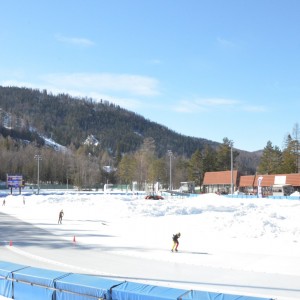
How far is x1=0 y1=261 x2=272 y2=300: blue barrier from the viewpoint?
10.2m

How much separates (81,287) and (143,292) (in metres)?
1.75

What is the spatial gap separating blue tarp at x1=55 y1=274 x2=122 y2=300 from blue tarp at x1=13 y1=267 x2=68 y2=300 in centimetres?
35

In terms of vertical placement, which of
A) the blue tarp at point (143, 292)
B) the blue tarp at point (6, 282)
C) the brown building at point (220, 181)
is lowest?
the blue tarp at point (6, 282)

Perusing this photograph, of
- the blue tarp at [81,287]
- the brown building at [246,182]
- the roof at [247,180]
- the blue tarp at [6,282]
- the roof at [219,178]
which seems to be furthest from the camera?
the roof at [219,178]

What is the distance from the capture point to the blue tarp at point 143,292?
10.2 meters

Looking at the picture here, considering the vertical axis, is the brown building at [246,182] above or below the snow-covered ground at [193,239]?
above

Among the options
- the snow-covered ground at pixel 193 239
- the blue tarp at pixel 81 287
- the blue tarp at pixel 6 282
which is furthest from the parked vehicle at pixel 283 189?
the blue tarp at pixel 81 287

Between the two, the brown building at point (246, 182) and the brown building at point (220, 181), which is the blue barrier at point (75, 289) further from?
the brown building at point (220, 181)

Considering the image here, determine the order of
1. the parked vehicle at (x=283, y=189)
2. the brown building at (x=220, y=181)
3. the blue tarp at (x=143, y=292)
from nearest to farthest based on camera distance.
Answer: the blue tarp at (x=143, y=292)
the parked vehicle at (x=283, y=189)
the brown building at (x=220, y=181)

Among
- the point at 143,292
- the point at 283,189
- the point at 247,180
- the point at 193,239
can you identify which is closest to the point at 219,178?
the point at 247,180

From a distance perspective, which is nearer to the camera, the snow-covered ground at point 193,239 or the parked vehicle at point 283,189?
the snow-covered ground at point 193,239

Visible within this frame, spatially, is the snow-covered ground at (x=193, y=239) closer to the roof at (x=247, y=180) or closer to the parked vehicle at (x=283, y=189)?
the parked vehicle at (x=283, y=189)

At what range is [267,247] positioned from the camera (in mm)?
23344

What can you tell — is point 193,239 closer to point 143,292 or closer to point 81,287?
point 81,287
